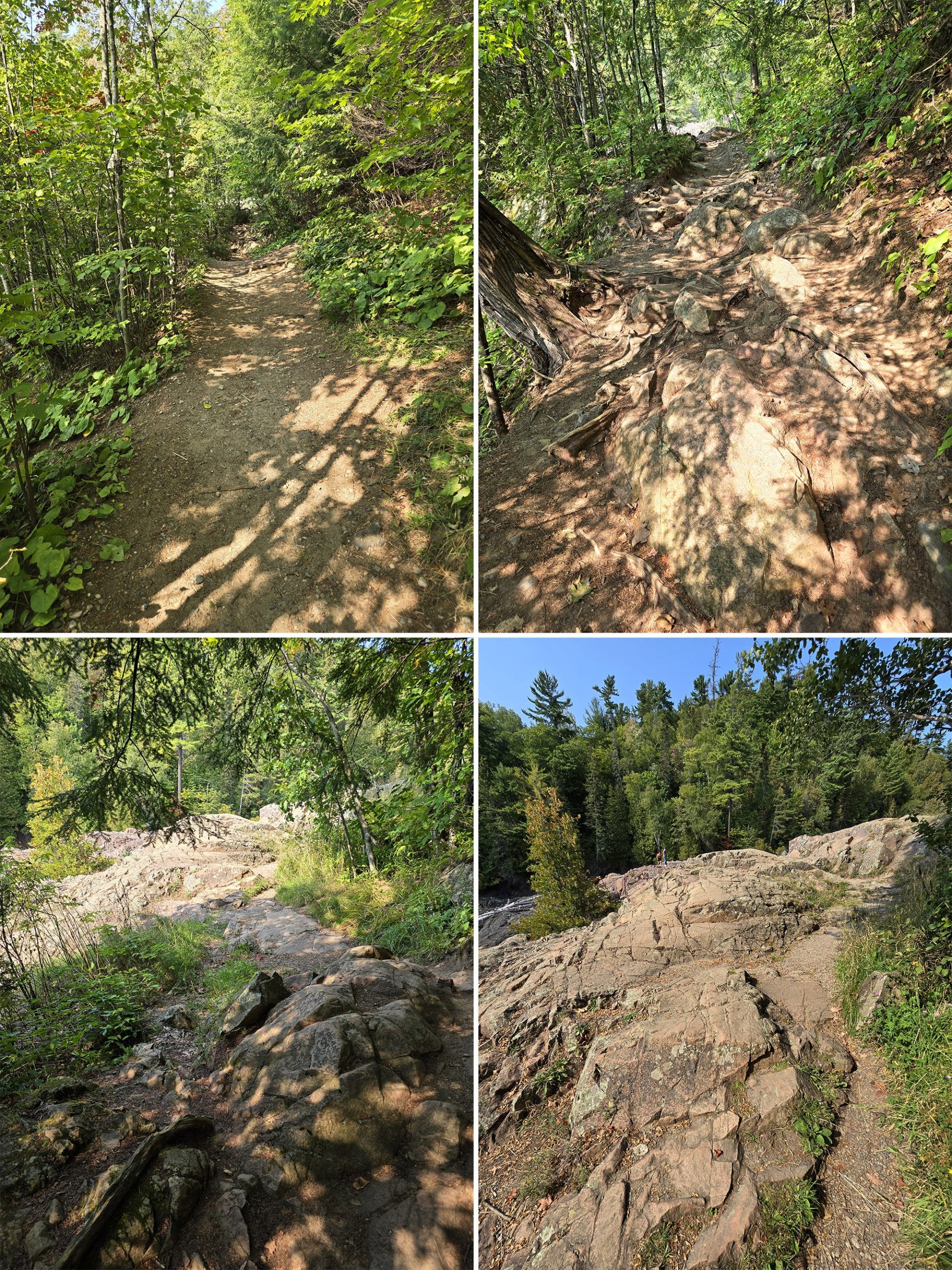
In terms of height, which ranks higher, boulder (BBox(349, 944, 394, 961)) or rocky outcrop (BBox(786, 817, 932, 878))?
rocky outcrop (BBox(786, 817, 932, 878))

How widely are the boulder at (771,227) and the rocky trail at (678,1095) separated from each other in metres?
5.34

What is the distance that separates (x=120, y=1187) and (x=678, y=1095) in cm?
203

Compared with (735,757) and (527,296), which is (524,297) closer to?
(527,296)

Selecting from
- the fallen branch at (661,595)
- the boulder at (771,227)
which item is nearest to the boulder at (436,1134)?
the fallen branch at (661,595)

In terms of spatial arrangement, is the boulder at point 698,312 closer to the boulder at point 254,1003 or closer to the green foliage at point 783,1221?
the green foliage at point 783,1221

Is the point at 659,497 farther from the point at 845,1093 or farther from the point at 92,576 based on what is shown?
the point at 92,576

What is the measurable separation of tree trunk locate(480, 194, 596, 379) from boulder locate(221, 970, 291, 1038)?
4829 millimetres

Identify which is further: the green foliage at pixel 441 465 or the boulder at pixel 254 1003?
the green foliage at pixel 441 465

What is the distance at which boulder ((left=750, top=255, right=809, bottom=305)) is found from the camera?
458 cm

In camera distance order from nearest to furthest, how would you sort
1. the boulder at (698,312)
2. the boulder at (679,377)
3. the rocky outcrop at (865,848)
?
1. the rocky outcrop at (865,848)
2. the boulder at (679,377)
3. the boulder at (698,312)

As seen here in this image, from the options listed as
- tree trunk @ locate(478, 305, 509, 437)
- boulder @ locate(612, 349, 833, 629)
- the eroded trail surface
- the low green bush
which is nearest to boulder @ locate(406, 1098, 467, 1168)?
the eroded trail surface

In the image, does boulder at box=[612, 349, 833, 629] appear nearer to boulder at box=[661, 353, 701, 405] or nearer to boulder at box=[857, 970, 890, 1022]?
boulder at box=[661, 353, 701, 405]

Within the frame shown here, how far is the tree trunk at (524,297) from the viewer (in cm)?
490

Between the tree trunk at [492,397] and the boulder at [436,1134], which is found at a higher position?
the tree trunk at [492,397]
